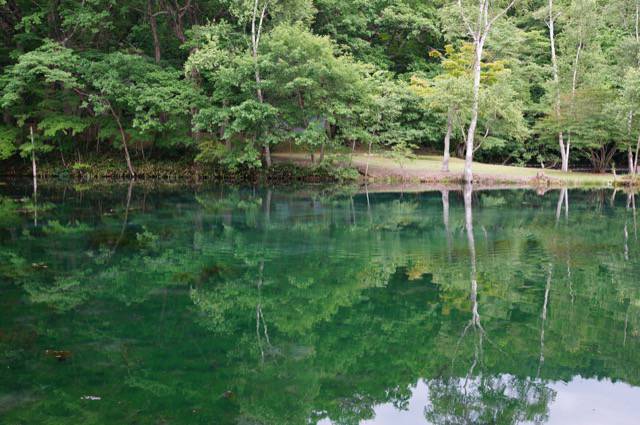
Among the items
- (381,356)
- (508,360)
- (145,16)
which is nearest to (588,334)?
(508,360)

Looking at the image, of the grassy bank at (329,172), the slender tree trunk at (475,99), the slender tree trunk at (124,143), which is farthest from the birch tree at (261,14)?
the slender tree trunk at (475,99)

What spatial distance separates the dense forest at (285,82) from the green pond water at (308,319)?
46.8 ft

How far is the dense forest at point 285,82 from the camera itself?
3025 centimetres

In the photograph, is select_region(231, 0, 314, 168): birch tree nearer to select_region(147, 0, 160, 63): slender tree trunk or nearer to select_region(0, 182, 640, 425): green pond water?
select_region(147, 0, 160, 63): slender tree trunk

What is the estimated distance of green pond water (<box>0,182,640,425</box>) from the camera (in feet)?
19.9

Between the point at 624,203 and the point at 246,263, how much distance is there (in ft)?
54.3

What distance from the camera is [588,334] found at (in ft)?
26.5

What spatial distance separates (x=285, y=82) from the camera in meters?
30.7

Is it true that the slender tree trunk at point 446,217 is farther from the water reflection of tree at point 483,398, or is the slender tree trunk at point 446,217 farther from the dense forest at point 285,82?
the water reflection of tree at point 483,398

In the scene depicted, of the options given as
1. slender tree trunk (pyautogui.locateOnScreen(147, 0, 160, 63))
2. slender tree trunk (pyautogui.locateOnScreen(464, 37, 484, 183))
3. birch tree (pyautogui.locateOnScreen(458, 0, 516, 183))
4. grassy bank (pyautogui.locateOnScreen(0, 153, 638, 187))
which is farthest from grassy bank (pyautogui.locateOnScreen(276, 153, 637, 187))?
slender tree trunk (pyautogui.locateOnScreen(147, 0, 160, 63))

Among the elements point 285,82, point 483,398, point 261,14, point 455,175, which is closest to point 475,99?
point 455,175

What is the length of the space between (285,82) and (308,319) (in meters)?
23.3

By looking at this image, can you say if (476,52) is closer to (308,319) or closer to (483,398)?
(308,319)

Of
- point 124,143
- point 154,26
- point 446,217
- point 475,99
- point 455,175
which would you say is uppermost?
point 154,26
